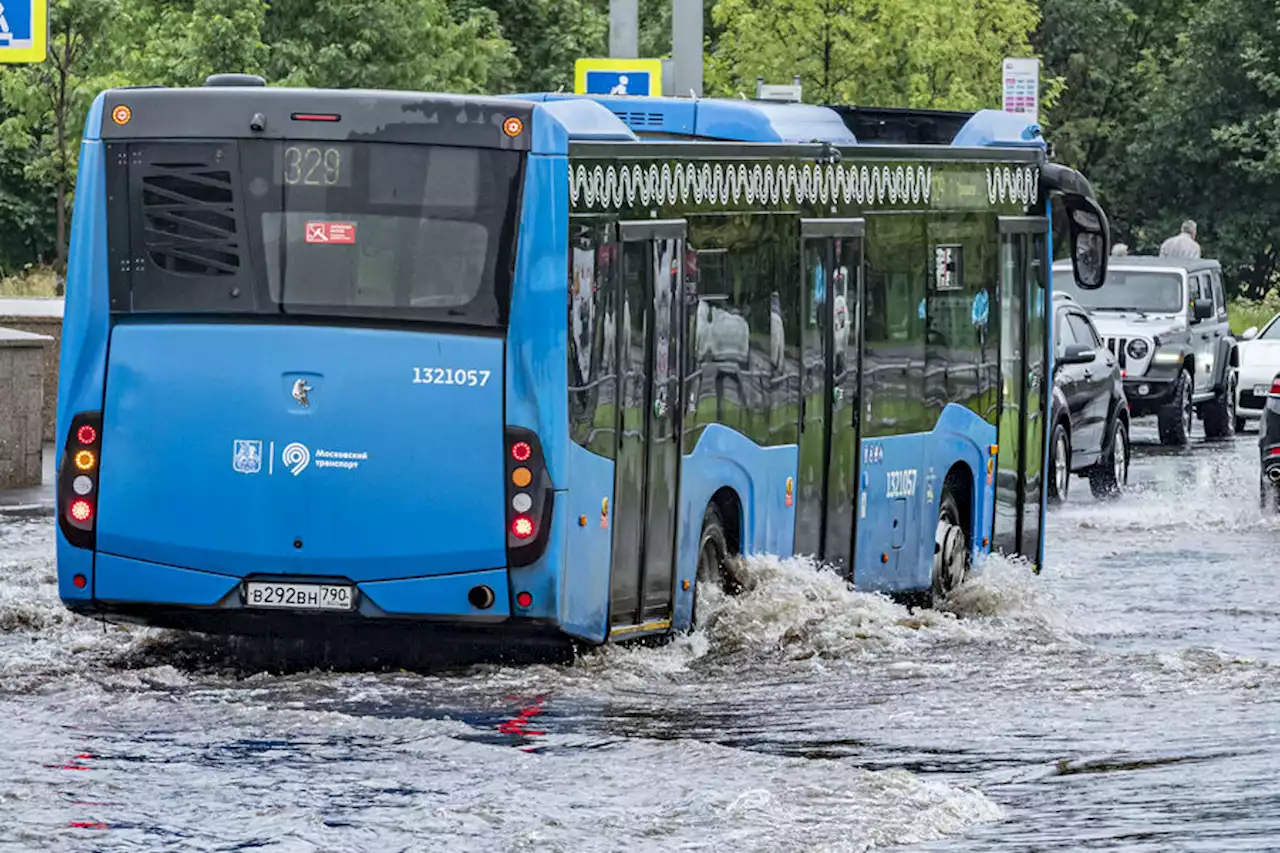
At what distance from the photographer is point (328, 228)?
1240 cm

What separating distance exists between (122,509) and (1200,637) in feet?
20.2

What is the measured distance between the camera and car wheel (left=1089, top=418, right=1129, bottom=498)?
90.1 ft

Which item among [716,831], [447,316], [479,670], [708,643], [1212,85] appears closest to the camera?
[716,831]

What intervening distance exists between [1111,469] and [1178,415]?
7.65m

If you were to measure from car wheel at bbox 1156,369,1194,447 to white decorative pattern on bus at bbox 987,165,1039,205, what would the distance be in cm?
1687

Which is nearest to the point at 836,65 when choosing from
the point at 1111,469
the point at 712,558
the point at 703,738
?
the point at 1111,469

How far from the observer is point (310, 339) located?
1234cm

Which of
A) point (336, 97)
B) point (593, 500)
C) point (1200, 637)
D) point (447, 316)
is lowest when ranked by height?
point (1200, 637)

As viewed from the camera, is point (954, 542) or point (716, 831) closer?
point (716, 831)

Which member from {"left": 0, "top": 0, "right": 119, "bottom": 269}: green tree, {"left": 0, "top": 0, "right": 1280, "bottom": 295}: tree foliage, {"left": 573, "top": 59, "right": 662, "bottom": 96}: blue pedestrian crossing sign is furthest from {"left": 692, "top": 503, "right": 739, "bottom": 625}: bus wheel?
{"left": 0, "top": 0, "right": 119, "bottom": 269}: green tree

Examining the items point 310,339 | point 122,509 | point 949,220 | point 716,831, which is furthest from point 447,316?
point 949,220

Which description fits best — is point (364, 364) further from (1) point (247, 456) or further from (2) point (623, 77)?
(2) point (623, 77)

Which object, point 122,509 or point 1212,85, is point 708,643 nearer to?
point 122,509

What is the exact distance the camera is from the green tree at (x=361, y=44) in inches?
2114
